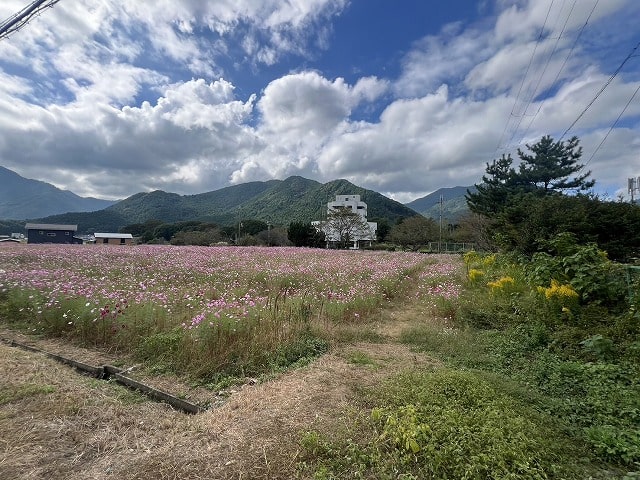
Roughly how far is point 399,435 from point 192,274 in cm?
912

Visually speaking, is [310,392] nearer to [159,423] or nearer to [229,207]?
[159,423]

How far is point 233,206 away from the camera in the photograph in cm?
15325

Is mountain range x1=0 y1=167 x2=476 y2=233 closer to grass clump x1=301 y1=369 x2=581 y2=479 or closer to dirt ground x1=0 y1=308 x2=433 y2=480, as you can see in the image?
dirt ground x1=0 y1=308 x2=433 y2=480

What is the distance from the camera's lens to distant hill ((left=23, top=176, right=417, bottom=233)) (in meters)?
96.3

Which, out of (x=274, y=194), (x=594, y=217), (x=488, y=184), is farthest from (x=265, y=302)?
(x=274, y=194)

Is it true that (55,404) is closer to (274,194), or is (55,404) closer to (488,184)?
(488,184)

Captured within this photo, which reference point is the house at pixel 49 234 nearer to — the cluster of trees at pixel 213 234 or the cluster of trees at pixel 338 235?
the cluster of trees at pixel 213 234

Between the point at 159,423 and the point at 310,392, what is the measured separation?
152cm

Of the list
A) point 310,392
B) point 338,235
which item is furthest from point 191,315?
point 338,235

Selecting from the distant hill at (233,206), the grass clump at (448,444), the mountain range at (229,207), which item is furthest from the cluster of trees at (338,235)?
the grass clump at (448,444)

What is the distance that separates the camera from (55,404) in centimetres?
302

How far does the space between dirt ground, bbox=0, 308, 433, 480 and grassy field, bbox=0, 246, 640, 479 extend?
0.02 m

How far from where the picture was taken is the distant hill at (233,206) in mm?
96312

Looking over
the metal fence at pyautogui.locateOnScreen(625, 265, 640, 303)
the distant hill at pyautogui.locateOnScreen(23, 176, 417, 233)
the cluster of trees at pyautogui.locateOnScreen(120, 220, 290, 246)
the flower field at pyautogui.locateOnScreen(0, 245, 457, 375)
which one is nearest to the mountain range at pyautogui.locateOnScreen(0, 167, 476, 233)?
the distant hill at pyautogui.locateOnScreen(23, 176, 417, 233)
